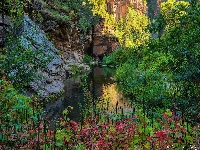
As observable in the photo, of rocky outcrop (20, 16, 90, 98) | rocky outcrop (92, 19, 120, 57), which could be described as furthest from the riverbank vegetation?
rocky outcrop (92, 19, 120, 57)

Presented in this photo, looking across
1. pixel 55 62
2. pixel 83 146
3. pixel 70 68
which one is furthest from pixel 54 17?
pixel 83 146

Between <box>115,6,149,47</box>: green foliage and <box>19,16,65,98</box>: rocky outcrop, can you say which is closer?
<box>19,16,65,98</box>: rocky outcrop

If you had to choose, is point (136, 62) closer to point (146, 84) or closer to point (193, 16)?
point (146, 84)

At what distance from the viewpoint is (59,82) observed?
2241 cm

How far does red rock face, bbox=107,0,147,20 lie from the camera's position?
8575 centimetres

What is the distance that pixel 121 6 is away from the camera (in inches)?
3895

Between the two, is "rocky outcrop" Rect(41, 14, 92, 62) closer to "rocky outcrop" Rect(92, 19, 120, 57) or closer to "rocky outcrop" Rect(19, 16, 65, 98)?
"rocky outcrop" Rect(19, 16, 65, 98)

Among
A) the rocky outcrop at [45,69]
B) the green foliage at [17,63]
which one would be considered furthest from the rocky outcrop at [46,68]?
the green foliage at [17,63]

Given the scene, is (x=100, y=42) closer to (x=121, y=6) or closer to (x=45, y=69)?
(x=121, y=6)

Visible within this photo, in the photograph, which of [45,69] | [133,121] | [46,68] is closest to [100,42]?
[46,68]

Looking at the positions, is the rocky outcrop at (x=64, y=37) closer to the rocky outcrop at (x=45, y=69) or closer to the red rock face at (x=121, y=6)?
the rocky outcrop at (x=45, y=69)

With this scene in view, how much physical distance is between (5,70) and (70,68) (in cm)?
2845

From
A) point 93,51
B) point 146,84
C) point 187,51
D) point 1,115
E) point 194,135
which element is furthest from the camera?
point 93,51

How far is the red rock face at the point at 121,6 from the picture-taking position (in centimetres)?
8575
